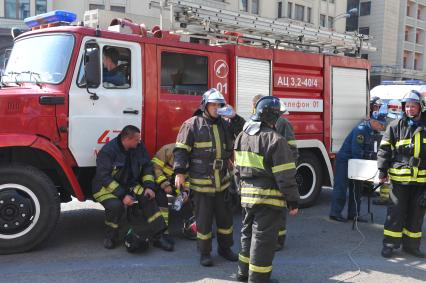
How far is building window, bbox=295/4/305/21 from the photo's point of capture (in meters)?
42.3

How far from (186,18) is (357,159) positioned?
2937 mm

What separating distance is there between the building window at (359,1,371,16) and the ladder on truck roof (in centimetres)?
4771

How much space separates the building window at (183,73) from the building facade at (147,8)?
398 inches

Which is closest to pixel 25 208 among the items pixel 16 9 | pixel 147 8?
pixel 16 9

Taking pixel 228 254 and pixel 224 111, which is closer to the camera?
pixel 224 111

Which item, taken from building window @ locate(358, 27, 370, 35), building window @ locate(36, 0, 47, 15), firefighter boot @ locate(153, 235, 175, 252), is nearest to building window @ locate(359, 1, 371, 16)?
building window @ locate(358, 27, 370, 35)

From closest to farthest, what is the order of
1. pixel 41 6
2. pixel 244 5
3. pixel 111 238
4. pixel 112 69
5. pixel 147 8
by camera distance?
1. pixel 111 238
2. pixel 112 69
3. pixel 41 6
4. pixel 147 8
5. pixel 244 5

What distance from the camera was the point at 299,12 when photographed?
42562mm

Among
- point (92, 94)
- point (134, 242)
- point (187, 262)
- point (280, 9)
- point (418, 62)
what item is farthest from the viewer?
point (418, 62)

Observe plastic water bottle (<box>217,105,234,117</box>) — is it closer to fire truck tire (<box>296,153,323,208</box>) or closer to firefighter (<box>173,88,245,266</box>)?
firefighter (<box>173,88,245,266</box>)

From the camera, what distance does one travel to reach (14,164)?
4.89 meters

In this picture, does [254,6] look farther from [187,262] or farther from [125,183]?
[187,262]

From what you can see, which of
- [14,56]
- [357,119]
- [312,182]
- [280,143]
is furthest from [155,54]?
[357,119]

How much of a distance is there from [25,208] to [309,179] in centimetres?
433
